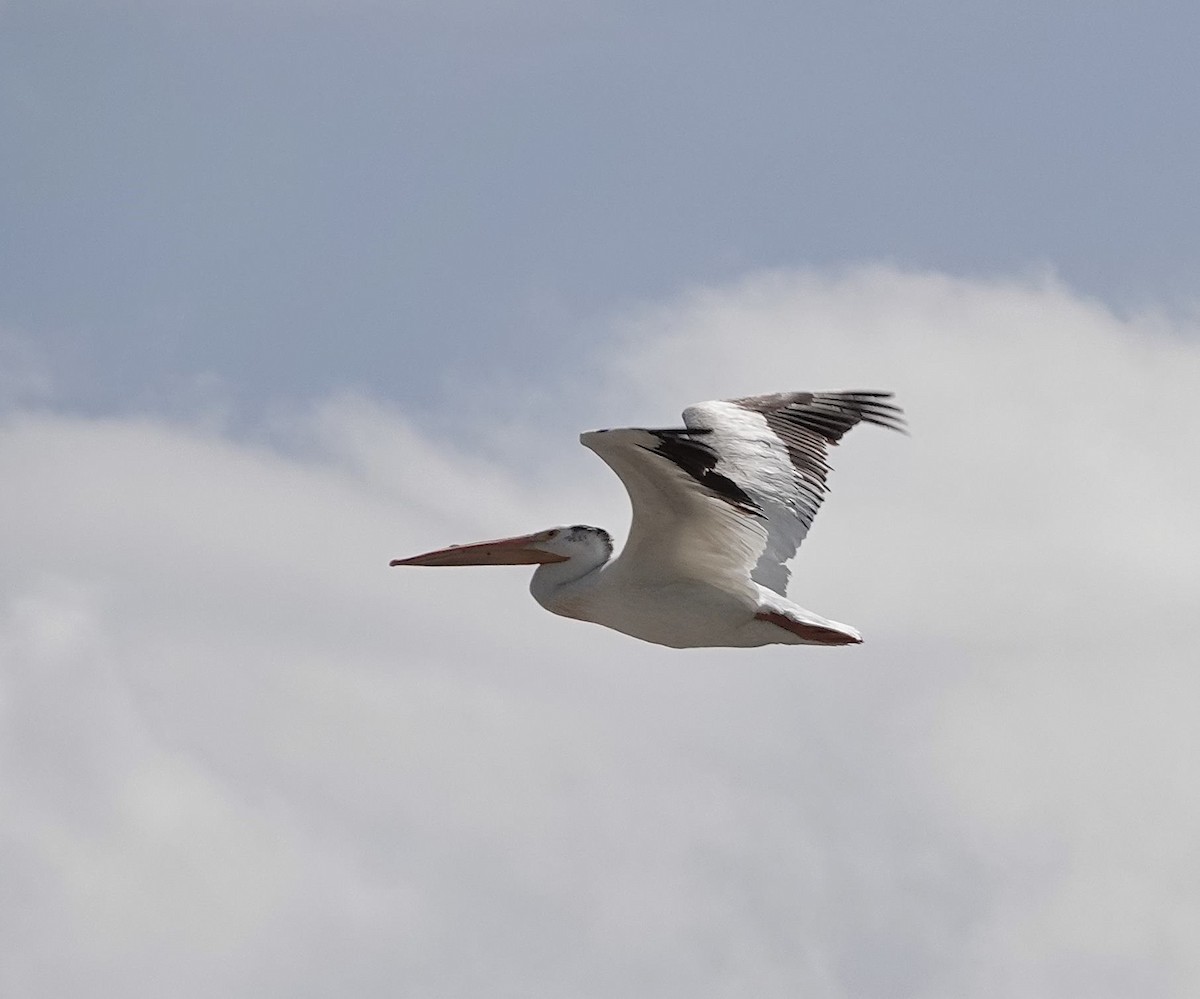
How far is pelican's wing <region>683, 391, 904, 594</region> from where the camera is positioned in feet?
39.4

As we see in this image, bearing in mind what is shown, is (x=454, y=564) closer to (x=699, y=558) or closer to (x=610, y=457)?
(x=699, y=558)

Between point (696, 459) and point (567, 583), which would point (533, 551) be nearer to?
point (567, 583)

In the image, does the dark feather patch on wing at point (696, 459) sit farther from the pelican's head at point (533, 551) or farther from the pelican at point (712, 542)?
the pelican's head at point (533, 551)

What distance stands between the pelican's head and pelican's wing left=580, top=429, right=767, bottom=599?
53 cm

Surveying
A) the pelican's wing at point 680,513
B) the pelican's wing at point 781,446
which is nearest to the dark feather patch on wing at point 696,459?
the pelican's wing at point 680,513

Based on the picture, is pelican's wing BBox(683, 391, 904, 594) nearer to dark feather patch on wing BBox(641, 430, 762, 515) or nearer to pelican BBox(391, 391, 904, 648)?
pelican BBox(391, 391, 904, 648)

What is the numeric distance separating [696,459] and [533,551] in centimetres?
261

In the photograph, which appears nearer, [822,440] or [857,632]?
[857,632]

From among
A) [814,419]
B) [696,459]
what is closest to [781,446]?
[814,419]

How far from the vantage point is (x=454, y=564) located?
1328 centimetres

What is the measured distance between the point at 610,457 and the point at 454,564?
3412 millimetres

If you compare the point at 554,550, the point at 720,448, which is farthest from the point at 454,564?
the point at 720,448

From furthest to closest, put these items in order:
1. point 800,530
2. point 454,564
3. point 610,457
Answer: point 454,564, point 800,530, point 610,457

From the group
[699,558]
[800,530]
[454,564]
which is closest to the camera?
[699,558]
